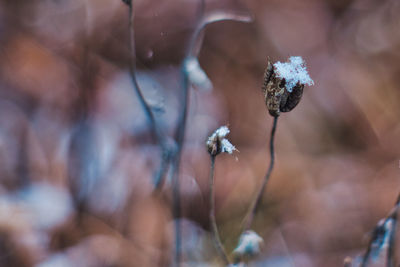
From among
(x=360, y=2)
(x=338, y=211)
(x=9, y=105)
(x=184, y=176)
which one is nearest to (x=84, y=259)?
(x=184, y=176)

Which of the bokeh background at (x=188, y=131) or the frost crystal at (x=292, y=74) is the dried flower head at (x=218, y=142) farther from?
the bokeh background at (x=188, y=131)

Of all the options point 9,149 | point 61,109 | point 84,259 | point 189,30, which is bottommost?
point 84,259

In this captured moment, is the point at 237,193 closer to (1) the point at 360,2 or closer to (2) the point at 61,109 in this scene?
(2) the point at 61,109

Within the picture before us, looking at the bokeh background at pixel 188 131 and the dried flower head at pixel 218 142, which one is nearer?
the dried flower head at pixel 218 142

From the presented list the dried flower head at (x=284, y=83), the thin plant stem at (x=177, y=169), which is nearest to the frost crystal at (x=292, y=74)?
the dried flower head at (x=284, y=83)

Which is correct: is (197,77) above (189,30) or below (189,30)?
below

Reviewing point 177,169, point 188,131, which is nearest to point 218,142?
point 177,169
